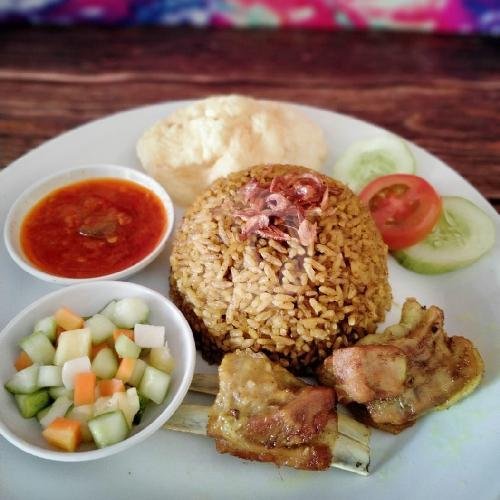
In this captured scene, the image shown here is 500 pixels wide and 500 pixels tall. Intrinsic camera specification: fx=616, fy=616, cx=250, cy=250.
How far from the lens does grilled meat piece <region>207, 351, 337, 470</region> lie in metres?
2.19

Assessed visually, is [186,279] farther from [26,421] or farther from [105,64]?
[105,64]

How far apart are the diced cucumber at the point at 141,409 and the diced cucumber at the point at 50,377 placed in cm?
31

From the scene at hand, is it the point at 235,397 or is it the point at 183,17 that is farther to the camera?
the point at 183,17

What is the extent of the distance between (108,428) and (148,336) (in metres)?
0.44

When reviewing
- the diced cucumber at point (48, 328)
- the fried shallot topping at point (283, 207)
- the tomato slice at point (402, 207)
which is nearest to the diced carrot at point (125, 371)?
the diced cucumber at point (48, 328)

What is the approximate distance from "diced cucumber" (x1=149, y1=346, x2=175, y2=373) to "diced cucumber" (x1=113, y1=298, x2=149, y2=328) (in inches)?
6.6

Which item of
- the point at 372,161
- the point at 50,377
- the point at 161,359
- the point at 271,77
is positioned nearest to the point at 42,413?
the point at 50,377

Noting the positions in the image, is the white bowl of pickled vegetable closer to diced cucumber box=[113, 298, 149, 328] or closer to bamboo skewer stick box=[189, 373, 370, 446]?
diced cucumber box=[113, 298, 149, 328]

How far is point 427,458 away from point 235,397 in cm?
76

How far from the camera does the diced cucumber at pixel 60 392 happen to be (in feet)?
7.60

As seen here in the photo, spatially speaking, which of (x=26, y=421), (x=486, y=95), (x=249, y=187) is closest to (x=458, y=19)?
(x=486, y=95)

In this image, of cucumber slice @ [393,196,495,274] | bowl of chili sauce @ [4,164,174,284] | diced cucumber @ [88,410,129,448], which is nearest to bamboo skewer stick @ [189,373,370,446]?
diced cucumber @ [88,410,129,448]

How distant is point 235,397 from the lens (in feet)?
7.43

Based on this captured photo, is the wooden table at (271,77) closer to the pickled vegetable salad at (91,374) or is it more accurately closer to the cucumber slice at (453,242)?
the cucumber slice at (453,242)
